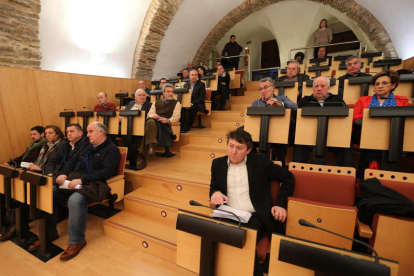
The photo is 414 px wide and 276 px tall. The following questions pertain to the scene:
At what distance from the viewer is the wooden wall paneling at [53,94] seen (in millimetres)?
2611

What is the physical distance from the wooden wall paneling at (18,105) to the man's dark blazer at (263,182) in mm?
2561

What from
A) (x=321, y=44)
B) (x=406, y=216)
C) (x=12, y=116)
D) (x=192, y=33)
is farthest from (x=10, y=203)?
(x=321, y=44)

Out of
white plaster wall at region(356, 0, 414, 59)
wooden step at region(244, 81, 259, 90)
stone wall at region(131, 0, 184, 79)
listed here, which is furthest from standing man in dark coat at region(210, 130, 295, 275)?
white plaster wall at region(356, 0, 414, 59)

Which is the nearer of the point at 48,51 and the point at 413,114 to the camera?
the point at 413,114

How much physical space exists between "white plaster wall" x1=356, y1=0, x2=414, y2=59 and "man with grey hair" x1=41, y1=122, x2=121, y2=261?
4834mm

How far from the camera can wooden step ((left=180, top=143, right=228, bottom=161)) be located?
214cm

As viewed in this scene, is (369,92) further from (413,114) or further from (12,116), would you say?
(12,116)

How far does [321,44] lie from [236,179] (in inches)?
Result: 185

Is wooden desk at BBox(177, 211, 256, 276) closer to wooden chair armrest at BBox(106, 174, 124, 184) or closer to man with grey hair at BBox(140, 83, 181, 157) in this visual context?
wooden chair armrest at BBox(106, 174, 124, 184)

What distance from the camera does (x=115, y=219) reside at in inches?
61.4

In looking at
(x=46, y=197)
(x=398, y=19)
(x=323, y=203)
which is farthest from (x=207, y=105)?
(x=398, y=19)

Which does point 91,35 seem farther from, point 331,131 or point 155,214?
point 331,131

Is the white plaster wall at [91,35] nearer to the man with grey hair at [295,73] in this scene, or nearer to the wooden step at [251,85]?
the wooden step at [251,85]

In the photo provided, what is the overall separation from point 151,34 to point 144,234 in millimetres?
4101
